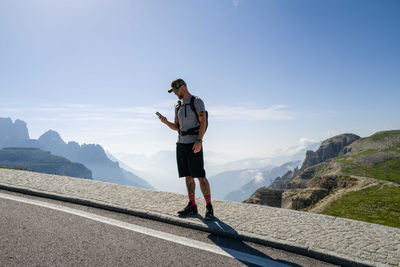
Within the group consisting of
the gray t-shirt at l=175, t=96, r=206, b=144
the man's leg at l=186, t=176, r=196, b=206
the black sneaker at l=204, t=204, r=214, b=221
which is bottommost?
the black sneaker at l=204, t=204, r=214, b=221

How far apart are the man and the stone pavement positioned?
1.86 ft

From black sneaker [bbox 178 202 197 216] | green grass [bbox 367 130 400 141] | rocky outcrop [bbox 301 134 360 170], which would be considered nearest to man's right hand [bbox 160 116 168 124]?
black sneaker [bbox 178 202 197 216]

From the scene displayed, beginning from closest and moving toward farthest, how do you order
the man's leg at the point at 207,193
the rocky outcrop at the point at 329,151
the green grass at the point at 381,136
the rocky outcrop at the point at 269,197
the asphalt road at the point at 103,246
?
the asphalt road at the point at 103,246 < the man's leg at the point at 207,193 < the rocky outcrop at the point at 269,197 < the green grass at the point at 381,136 < the rocky outcrop at the point at 329,151

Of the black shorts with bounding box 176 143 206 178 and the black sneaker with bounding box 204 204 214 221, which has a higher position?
the black shorts with bounding box 176 143 206 178

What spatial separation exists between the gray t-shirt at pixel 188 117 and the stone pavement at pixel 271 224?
65.6 inches

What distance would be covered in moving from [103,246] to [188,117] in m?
2.80

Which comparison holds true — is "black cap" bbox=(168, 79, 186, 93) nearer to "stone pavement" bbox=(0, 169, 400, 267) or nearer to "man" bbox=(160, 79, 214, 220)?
"man" bbox=(160, 79, 214, 220)

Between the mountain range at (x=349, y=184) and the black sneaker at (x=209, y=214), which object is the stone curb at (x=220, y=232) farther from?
the mountain range at (x=349, y=184)

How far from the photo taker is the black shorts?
531 centimetres

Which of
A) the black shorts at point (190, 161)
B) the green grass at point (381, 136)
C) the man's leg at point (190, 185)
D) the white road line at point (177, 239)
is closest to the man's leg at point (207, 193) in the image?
the black shorts at point (190, 161)

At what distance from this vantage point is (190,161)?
538 centimetres

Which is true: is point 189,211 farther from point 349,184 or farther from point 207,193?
point 349,184

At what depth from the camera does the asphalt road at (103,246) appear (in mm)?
3525

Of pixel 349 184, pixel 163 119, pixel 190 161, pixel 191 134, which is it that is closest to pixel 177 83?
pixel 163 119
